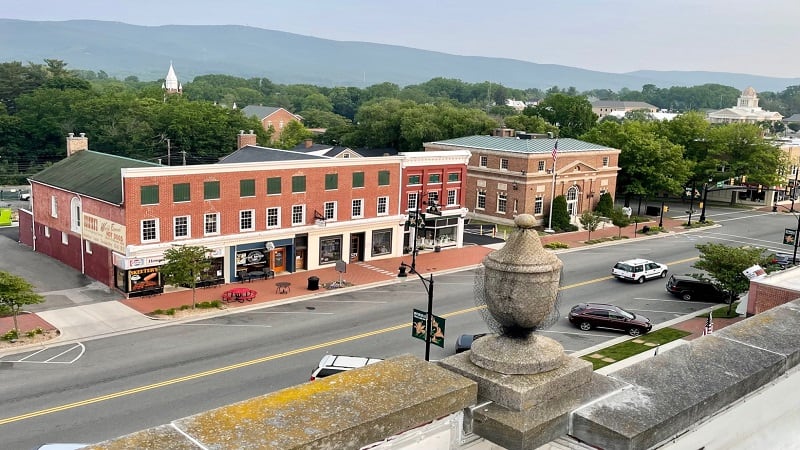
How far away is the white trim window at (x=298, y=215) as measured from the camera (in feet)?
150

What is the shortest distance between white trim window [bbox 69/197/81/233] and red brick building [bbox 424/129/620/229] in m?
37.2

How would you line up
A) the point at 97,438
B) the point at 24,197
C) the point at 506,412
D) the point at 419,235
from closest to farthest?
1. the point at 506,412
2. the point at 97,438
3. the point at 419,235
4. the point at 24,197

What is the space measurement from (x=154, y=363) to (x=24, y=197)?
59599mm

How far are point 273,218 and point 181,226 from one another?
617cm

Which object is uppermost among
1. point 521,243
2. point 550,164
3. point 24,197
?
point 521,243

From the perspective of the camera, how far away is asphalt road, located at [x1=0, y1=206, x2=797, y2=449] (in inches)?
934

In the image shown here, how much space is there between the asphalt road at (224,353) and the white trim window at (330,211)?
6.88 meters

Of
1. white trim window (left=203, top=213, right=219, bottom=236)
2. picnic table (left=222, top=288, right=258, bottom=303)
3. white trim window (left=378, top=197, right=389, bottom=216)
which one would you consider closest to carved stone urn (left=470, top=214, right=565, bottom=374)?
picnic table (left=222, top=288, right=258, bottom=303)

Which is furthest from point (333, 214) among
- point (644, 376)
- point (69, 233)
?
point (644, 376)

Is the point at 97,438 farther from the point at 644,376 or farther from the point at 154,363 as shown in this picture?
the point at 644,376

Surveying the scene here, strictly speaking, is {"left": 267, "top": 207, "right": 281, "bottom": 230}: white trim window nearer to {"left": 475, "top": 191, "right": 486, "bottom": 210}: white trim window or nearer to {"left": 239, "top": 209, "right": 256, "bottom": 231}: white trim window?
{"left": 239, "top": 209, "right": 256, "bottom": 231}: white trim window

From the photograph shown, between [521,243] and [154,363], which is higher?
[521,243]

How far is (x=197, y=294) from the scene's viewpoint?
39.7 metres

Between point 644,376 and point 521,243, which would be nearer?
point 521,243
